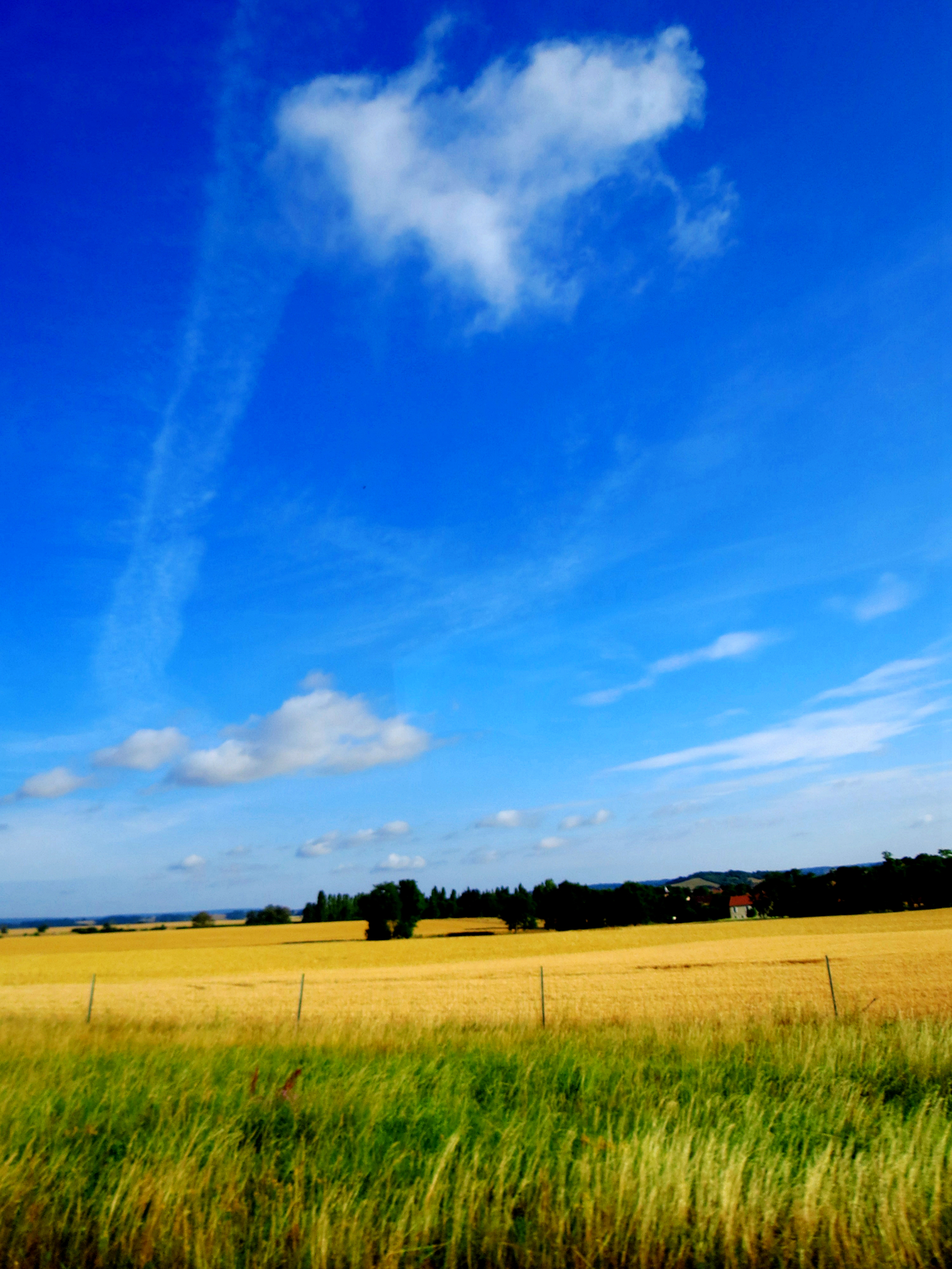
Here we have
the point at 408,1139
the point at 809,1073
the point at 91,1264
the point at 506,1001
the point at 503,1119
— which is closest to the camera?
the point at 91,1264

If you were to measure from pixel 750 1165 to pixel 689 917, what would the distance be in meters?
141

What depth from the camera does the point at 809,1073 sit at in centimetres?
792

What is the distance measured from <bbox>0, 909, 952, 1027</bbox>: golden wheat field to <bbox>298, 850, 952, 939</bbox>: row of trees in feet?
26.1

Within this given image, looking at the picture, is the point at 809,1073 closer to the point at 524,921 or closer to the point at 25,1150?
the point at 25,1150

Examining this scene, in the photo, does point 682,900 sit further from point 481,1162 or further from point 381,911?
point 481,1162

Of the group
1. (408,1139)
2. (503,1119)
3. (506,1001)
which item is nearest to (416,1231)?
(408,1139)

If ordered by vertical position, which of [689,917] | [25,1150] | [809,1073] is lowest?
[689,917]

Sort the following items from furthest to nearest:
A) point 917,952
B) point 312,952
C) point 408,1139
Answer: point 312,952
point 917,952
point 408,1139

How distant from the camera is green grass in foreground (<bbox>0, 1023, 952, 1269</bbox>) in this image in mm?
4121

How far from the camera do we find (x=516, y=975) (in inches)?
1832

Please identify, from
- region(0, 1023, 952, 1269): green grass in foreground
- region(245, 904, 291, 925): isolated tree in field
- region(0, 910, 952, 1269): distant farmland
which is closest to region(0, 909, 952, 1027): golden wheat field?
region(0, 910, 952, 1269): distant farmland

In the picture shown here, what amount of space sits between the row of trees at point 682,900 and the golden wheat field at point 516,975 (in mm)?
7969

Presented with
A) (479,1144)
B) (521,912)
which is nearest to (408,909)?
(521,912)

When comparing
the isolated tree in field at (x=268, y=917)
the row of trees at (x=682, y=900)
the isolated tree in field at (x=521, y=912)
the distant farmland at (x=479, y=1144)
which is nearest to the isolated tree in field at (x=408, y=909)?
the row of trees at (x=682, y=900)
